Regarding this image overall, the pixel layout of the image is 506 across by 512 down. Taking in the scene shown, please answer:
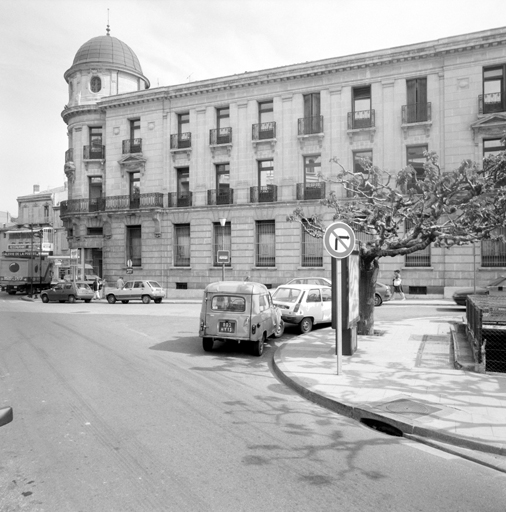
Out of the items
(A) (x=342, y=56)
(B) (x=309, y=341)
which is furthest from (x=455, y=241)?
(A) (x=342, y=56)

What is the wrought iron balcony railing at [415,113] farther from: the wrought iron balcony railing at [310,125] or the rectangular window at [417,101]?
the wrought iron balcony railing at [310,125]

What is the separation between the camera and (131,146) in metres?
35.3

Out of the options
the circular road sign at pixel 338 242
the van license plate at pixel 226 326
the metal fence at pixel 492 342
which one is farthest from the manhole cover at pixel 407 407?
the van license plate at pixel 226 326

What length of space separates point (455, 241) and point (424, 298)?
1522 centimetres

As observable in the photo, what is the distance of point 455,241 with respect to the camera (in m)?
12.7

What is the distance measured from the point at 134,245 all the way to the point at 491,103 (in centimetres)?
2543

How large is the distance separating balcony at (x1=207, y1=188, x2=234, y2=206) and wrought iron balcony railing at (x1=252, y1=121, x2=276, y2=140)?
3980 millimetres

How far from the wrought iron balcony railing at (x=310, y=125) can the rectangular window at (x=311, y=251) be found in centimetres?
629

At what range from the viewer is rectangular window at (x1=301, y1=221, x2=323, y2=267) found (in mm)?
29938

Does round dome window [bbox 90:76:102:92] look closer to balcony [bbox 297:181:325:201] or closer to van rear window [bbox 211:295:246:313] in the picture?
balcony [bbox 297:181:325:201]

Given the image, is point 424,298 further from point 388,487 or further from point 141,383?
point 388,487

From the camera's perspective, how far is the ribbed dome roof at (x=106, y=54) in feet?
126

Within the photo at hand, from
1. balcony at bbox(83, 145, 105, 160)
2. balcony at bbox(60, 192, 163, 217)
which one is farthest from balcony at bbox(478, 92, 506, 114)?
balcony at bbox(83, 145, 105, 160)

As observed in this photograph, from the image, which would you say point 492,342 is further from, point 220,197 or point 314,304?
point 220,197
